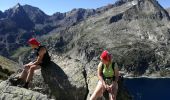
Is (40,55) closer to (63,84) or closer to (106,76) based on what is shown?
(63,84)

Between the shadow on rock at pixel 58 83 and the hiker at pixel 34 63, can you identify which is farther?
the shadow on rock at pixel 58 83

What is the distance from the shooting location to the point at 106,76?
2000 centimetres

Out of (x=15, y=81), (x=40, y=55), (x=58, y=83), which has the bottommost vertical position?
(x=58, y=83)

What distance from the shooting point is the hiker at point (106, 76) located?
1922 centimetres

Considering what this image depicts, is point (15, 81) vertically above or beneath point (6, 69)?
above

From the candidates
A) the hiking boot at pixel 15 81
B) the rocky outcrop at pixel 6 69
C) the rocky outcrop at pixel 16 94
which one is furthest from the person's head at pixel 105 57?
the rocky outcrop at pixel 6 69

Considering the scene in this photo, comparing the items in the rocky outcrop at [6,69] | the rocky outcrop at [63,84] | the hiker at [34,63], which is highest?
the hiker at [34,63]

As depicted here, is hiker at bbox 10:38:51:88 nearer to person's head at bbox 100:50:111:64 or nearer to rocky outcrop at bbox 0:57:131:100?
rocky outcrop at bbox 0:57:131:100

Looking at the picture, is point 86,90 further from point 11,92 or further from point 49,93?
point 11,92

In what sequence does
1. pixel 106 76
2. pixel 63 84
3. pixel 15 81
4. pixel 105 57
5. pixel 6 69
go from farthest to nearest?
pixel 6 69 → pixel 63 84 → pixel 15 81 → pixel 106 76 → pixel 105 57

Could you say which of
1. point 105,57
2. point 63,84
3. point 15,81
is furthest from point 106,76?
point 15,81

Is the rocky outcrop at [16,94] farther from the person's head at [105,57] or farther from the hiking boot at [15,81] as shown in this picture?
the person's head at [105,57]

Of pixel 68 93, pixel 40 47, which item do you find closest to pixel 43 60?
pixel 40 47

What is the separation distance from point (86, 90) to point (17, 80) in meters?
5.13
